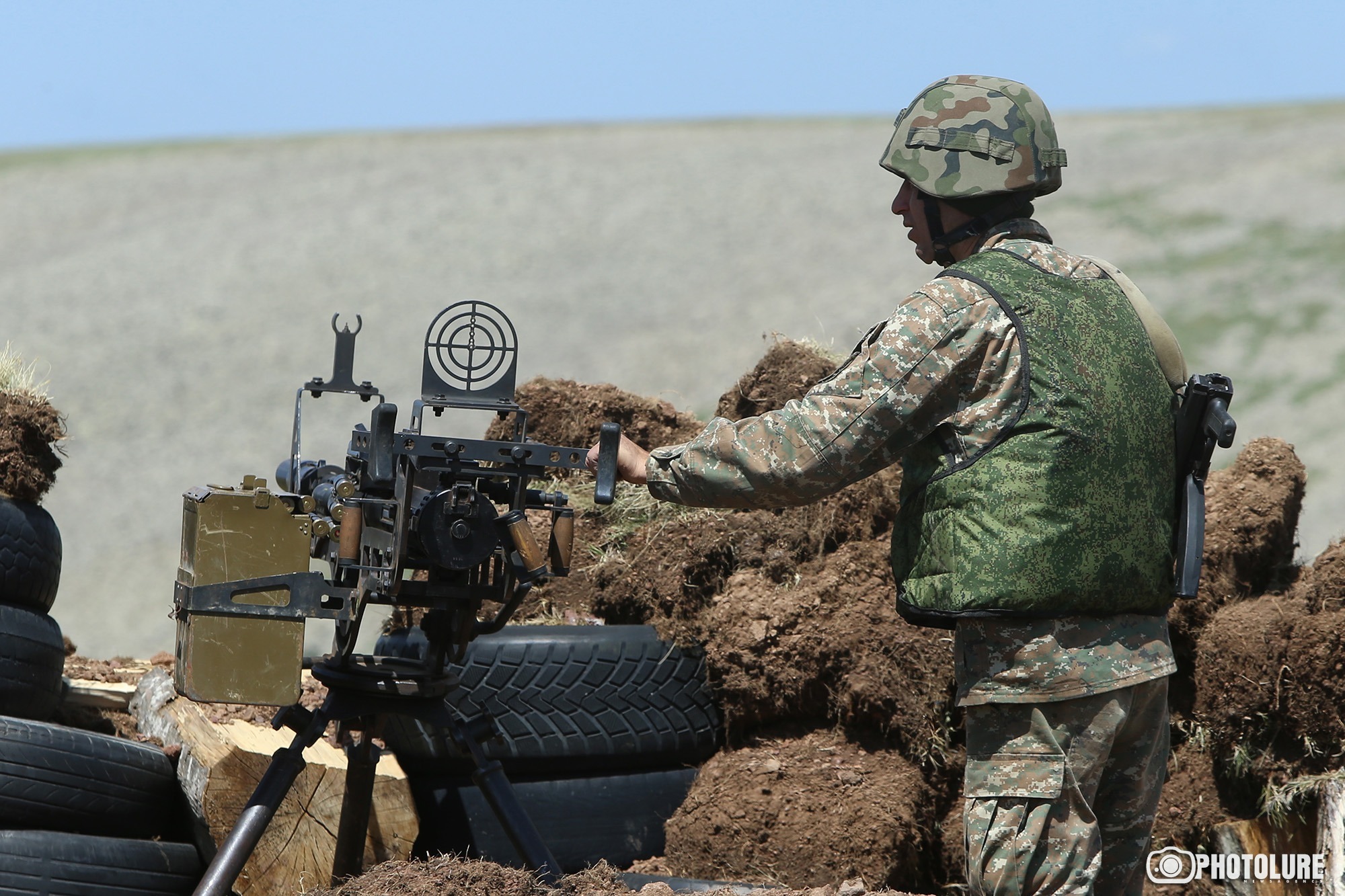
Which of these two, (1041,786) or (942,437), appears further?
(942,437)

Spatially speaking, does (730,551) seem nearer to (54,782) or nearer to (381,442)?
(381,442)

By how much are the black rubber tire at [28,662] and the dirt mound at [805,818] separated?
6.94ft

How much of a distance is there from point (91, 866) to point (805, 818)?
7.15ft

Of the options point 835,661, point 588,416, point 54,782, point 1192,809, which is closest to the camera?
point 54,782

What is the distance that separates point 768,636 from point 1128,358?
183cm

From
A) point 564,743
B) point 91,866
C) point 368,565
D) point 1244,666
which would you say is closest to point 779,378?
point 564,743

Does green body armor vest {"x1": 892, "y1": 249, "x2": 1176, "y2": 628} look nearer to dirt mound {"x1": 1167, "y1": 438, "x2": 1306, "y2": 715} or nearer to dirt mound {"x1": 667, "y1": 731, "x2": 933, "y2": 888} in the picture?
dirt mound {"x1": 667, "y1": 731, "x2": 933, "y2": 888}

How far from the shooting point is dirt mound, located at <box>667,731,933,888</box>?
15.1ft

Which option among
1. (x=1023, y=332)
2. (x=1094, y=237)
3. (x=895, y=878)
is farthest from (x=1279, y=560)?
(x=1094, y=237)

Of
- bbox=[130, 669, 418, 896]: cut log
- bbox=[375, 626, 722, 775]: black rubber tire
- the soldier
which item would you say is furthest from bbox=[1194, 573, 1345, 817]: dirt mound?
bbox=[130, 669, 418, 896]: cut log

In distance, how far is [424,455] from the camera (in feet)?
11.7

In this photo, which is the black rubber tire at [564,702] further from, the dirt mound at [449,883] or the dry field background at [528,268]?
the dry field background at [528,268]

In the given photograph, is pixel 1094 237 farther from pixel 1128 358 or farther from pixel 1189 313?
pixel 1128 358

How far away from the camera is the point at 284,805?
4492 mm
